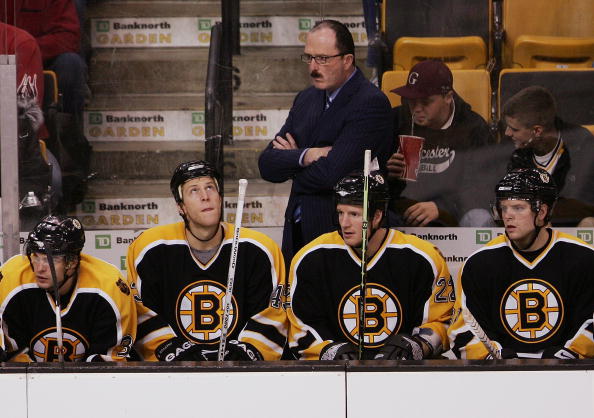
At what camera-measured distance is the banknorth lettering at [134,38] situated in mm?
3793

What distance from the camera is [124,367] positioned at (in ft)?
7.39

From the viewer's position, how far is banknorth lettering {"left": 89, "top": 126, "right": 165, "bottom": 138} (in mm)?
3754

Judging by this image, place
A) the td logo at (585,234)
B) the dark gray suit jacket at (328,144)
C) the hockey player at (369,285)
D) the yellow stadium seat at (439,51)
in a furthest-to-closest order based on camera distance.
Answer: the yellow stadium seat at (439,51)
the td logo at (585,234)
the dark gray suit jacket at (328,144)
the hockey player at (369,285)

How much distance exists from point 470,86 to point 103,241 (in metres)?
1.42

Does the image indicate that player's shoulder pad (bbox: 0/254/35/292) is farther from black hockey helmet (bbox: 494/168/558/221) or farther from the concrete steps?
black hockey helmet (bbox: 494/168/558/221)

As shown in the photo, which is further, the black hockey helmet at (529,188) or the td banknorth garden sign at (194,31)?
the td banknorth garden sign at (194,31)

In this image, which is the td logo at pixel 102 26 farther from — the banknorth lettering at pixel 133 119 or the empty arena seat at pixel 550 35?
the empty arena seat at pixel 550 35

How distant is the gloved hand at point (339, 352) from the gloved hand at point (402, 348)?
0.24 feet

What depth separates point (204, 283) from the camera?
10.5ft

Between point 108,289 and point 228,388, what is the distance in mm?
870

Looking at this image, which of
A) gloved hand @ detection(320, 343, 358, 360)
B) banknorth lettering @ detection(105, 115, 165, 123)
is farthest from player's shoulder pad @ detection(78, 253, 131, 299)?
banknorth lettering @ detection(105, 115, 165, 123)

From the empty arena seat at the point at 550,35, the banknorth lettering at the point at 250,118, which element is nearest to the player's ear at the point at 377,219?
the banknorth lettering at the point at 250,118

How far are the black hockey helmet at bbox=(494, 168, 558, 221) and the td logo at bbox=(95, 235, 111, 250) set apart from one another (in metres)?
1.38

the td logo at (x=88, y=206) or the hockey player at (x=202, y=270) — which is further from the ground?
the td logo at (x=88, y=206)
